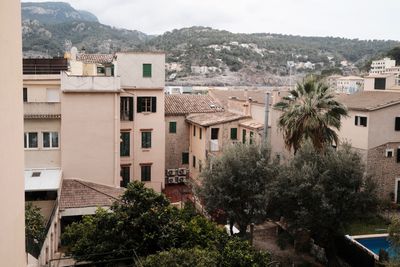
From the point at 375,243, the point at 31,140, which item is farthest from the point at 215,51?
the point at 375,243

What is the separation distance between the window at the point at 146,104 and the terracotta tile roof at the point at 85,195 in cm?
765

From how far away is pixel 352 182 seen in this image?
2111cm

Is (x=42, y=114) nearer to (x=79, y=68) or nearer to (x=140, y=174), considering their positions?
(x=79, y=68)

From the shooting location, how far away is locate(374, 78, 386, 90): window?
40.7 metres

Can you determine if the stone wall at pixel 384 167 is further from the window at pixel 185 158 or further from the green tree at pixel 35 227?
the green tree at pixel 35 227

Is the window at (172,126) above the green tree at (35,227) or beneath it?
above

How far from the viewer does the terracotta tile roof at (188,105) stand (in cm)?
4016

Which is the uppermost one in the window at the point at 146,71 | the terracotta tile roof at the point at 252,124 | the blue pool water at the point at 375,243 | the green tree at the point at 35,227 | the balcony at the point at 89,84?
the window at the point at 146,71

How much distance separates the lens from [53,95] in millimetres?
30266

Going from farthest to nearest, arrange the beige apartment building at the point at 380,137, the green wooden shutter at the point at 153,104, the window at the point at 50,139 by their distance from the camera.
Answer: the green wooden shutter at the point at 153,104
the beige apartment building at the point at 380,137
the window at the point at 50,139

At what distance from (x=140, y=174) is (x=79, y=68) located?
8.57m

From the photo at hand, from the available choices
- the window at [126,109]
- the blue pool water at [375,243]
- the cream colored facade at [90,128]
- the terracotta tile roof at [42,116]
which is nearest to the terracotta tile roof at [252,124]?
the window at [126,109]

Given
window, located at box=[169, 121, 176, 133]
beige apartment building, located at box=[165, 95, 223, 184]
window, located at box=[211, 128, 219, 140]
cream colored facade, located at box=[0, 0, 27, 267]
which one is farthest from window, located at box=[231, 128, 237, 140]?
cream colored facade, located at box=[0, 0, 27, 267]

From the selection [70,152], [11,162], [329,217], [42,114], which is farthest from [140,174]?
[11,162]
